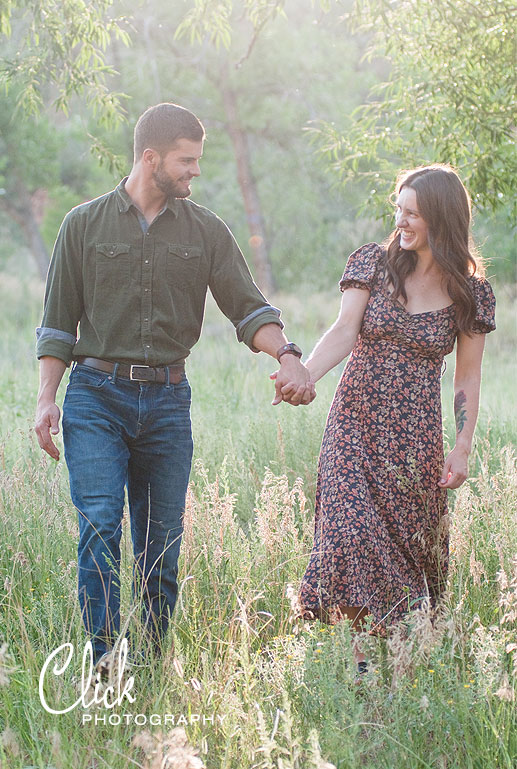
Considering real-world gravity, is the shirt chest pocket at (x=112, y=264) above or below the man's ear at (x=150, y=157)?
below

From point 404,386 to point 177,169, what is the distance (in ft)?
4.59

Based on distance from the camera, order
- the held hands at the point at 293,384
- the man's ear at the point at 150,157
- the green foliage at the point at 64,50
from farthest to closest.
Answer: the green foliage at the point at 64,50
the held hands at the point at 293,384
the man's ear at the point at 150,157

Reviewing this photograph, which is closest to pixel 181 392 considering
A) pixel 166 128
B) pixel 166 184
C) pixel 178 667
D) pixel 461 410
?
pixel 166 184

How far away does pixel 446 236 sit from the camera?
4262 mm

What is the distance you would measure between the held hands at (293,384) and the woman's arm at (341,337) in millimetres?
71

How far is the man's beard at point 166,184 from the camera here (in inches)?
152

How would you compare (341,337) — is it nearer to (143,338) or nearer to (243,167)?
(143,338)

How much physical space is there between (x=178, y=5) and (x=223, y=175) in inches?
409

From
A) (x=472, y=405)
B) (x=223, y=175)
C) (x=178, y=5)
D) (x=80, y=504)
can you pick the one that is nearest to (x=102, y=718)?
(x=80, y=504)

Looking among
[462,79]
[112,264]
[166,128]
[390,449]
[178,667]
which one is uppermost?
[462,79]

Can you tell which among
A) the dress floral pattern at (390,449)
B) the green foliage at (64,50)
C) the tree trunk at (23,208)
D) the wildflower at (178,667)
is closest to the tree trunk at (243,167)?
the tree trunk at (23,208)

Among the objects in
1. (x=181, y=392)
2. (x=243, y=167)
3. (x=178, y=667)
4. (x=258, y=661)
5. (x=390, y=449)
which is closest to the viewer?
(x=178, y=667)

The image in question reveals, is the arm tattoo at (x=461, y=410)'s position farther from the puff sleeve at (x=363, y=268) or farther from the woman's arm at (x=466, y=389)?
the puff sleeve at (x=363, y=268)

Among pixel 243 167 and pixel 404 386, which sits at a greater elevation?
pixel 243 167
